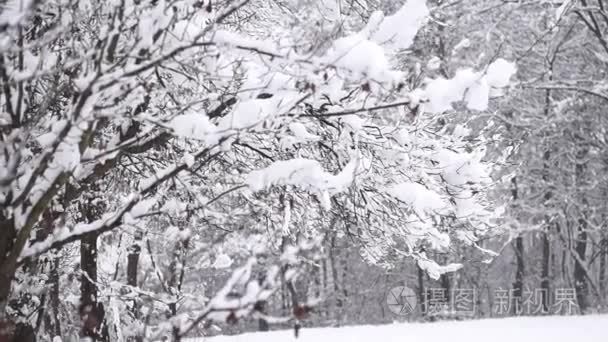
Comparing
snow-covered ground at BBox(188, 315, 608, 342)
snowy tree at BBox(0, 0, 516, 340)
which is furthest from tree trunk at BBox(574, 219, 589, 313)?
snowy tree at BBox(0, 0, 516, 340)

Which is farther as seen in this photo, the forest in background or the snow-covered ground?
the snow-covered ground

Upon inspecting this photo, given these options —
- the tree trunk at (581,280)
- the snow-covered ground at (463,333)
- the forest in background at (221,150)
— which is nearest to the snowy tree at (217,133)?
the forest in background at (221,150)

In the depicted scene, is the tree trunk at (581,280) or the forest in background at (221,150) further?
the tree trunk at (581,280)

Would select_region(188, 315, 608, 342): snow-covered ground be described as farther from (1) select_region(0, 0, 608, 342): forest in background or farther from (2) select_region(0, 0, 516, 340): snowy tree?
(2) select_region(0, 0, 516, 340): snowy tree

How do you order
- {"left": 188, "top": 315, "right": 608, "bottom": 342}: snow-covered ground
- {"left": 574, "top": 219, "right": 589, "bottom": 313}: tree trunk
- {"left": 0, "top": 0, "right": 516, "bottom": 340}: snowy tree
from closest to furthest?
{"left": 0, "top": 0, "right": 516, "bottom": 340}: snowy tree, {"left": 188, "top": 315, "right": 608, "bottom": 342}: snow-covered ground, {"left": 574, "top": 219, "right": 589, "bottom": 313}: tree trunk

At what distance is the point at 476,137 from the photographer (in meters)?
5.03

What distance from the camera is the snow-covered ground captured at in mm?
8755

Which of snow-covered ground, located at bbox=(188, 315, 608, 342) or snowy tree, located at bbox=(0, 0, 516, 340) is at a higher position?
snowy tree, located at bbox=(0, 0, 516, 340)

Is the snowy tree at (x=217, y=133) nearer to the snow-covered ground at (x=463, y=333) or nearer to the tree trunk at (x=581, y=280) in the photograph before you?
the snow-covered ground at (x=463, y=333)

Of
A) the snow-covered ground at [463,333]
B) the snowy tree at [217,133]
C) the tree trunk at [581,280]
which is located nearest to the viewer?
the snowy tree at [217,133]

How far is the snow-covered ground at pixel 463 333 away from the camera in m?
8.75

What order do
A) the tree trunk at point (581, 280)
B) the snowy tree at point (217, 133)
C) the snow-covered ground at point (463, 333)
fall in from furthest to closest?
1. the tree trunk at point (581, 280)
2. the snow-covered ground at point (463, 333)
3. the snowy tree at point (217, 133)

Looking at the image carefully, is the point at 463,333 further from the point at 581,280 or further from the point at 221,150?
the point at 581,280

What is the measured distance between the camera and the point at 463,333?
31.7ft
